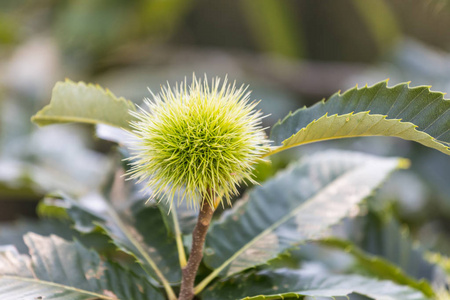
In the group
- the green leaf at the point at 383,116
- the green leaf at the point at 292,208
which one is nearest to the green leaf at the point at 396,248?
the green leaf at the point at 292,208

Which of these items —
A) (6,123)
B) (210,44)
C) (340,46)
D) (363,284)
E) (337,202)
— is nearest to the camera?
(363,284)

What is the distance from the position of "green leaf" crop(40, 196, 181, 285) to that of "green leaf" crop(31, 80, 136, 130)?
123 millimetres

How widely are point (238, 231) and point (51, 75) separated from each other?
210cm

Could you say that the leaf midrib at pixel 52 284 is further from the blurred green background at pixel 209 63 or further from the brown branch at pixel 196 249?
the blurred green background at pixel 209 63

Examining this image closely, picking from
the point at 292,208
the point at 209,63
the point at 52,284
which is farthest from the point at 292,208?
the point at 209,63

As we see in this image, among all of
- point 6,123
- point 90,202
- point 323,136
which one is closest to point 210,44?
point 6,123

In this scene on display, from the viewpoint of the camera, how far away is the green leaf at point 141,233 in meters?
0.56

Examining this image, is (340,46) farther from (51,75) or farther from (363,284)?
(363,284)

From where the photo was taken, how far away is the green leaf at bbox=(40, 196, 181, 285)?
1.85 ft

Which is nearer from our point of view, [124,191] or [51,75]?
[124,191]

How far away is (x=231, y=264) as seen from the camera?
0.56 meters

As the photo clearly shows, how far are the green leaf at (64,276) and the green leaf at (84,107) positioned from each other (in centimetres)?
16

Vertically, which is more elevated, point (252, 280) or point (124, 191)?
point (124, 191)

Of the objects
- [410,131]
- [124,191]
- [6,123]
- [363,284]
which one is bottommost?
[363,284]
